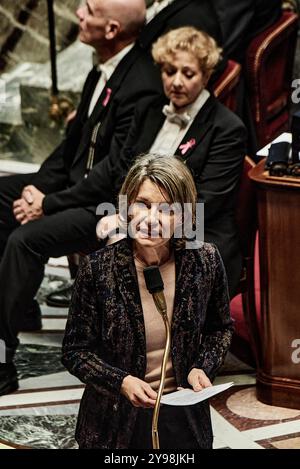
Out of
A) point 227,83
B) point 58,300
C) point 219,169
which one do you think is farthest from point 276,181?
point 58,300

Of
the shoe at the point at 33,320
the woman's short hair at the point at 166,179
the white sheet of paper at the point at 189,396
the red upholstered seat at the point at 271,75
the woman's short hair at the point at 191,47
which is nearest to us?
the white sheet of paper at the point at 189,396

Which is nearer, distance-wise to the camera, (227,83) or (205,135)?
(205,135)

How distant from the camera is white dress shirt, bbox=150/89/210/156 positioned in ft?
12.7

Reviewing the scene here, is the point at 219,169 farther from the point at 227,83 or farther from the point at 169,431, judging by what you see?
the point at 169,431

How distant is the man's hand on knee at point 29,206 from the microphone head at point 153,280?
201 centimetres

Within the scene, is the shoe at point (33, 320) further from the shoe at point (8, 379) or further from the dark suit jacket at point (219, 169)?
the dark suit jacket at point (219, 169)

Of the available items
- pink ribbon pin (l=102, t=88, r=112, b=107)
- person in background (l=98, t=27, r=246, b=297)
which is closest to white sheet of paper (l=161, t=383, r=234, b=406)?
person in background (l=98, t=27, r=246, b=297)

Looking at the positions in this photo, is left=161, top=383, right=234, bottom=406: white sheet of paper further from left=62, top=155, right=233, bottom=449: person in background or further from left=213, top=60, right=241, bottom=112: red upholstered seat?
left=213, top=60, right=241, bottom=112: red upholstered seat

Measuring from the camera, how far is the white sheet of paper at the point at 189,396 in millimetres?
2235

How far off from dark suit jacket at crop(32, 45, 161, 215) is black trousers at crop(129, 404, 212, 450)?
1775 mm

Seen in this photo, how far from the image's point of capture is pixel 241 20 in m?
4.59

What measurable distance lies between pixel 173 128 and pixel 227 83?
57 centimetres

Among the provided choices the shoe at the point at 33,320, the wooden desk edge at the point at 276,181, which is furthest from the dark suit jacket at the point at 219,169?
the shoe at the point at 33,320
